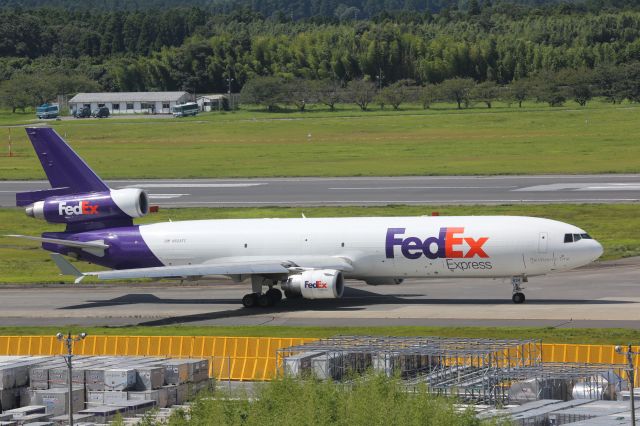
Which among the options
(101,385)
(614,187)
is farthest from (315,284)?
(614,187)

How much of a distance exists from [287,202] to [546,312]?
52.5m

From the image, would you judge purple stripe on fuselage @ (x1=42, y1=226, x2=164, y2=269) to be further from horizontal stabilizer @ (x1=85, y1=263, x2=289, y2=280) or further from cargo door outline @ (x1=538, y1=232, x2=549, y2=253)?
cargo door outline @ (x1=538, y1=232, x2=549, y2=253)

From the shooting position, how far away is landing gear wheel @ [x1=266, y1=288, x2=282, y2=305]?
7394 centimetres

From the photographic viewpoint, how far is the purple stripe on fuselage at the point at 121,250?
76125mm

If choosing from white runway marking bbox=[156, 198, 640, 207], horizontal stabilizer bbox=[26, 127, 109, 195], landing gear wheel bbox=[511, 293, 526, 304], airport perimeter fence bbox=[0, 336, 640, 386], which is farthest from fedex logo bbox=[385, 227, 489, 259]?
white runway marking bbox=[156, 198, 640, 207]

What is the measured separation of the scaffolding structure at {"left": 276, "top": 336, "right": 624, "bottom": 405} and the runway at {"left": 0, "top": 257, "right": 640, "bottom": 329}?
9978 mm

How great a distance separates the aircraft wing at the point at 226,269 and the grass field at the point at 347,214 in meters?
14.7

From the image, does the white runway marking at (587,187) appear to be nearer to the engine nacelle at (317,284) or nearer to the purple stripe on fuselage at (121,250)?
the engine nacelle at (317,284)

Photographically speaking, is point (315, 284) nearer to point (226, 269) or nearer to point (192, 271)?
point (226, 269)

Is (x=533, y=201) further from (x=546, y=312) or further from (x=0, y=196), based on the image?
(x=0, y=196)

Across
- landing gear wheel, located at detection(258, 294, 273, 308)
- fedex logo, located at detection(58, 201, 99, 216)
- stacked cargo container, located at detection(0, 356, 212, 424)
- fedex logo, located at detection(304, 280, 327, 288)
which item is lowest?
stacked cargo container, located at detection(0, 356, 212, 424)

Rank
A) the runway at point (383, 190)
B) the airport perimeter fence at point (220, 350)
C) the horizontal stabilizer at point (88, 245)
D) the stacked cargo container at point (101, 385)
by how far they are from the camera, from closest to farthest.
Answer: the stacked cargo container at point (101, 385) < the airport perimeter fence at point (220, 350) < the horizontal stabilizer at point (88, 245) < the runway at point (383, 190)

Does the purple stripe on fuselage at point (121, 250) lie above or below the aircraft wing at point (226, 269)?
above

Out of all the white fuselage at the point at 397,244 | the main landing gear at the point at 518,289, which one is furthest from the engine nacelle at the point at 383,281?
the main landing gear at the point at 518,289
